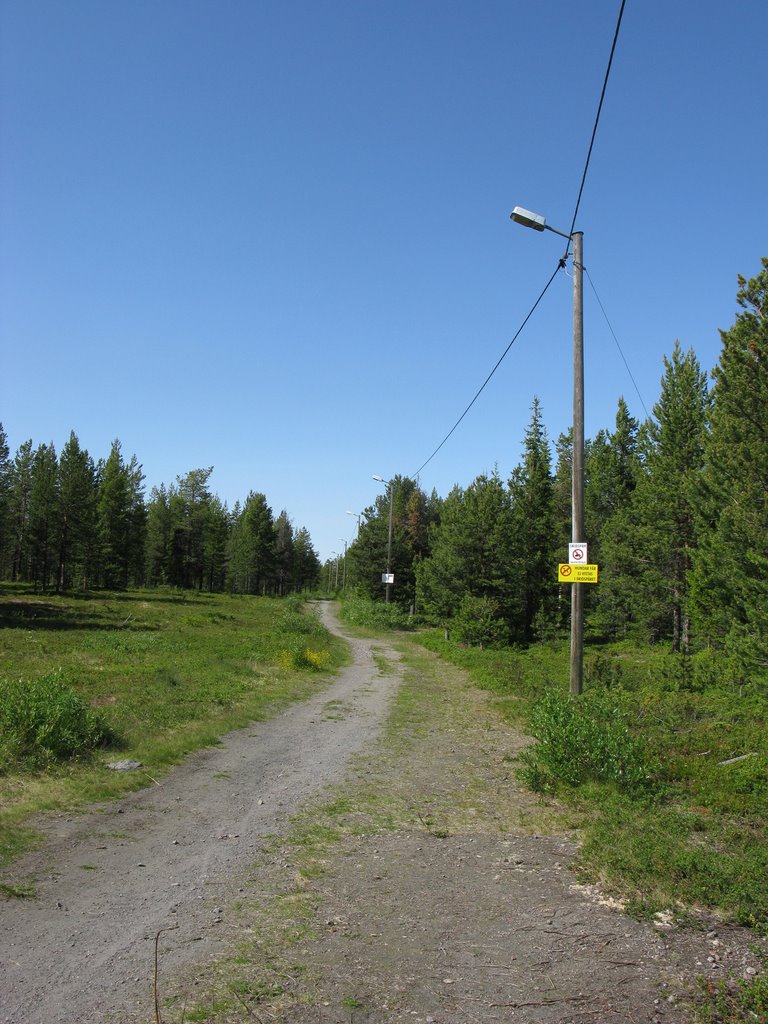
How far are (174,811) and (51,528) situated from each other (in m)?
55.2

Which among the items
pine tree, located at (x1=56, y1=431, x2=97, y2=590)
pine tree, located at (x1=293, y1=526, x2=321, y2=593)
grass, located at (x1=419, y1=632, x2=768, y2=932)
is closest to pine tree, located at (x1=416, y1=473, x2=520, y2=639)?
grass, located at (x1=419, y1=632, x2=768, y2=932)

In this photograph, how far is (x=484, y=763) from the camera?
9.47 metres

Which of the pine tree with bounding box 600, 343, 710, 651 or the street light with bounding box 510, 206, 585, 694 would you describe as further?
the pine tree with bounding box 600, 343, 710, 651

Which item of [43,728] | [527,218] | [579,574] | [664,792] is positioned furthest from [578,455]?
[43,728]

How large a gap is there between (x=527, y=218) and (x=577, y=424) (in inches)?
131

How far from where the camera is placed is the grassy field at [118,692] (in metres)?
7.47

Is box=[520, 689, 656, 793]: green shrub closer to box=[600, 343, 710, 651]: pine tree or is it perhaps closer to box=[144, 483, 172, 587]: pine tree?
box=[600, 343, 710, 651]: pine tree

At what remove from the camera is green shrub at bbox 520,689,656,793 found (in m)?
7.36

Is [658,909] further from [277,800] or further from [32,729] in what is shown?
[32,729]

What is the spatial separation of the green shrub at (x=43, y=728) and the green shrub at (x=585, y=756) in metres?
5.75

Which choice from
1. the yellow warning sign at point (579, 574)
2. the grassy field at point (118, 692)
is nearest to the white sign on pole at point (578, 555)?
the yellow warning sign at point (579, 574)

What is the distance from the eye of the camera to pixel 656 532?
30625mm

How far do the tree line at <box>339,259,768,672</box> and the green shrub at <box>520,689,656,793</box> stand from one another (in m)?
9.13

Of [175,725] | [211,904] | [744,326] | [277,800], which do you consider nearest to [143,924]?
[211,904]
